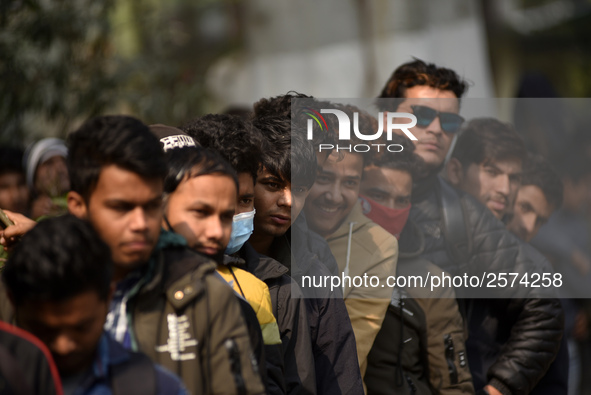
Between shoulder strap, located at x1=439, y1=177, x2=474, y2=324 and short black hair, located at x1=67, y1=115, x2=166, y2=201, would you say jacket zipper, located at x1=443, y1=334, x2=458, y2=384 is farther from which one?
short black hair, located at x1=67, y1=115, x2=166, y2=201

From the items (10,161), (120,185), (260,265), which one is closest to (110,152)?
(120,185)

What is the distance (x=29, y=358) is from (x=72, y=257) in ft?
0.90

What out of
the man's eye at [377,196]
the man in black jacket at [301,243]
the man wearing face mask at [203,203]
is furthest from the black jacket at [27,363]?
the man's eye at [377,196]

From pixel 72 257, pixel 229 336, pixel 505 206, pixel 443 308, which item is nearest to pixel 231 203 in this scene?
pixel 229 336

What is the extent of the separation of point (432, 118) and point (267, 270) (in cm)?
135

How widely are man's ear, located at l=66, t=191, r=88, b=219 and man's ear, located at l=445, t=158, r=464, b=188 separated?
2.25 metres

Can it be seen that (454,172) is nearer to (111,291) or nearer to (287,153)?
(287,153)

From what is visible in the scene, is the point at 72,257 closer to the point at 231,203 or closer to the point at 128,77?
the point at 231,203

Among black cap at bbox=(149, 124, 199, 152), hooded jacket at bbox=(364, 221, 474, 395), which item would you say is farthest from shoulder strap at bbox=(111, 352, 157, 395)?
hooded jacket at bbox=(364, 221, 474, 395)

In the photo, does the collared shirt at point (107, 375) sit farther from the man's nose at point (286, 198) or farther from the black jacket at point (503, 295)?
the black jacket at point (503, 295)

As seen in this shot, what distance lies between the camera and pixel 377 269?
11.8ft

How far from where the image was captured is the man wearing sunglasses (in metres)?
3.84

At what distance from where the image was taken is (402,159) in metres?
3.74

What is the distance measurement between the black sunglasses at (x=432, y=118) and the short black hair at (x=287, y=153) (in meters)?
0.70
